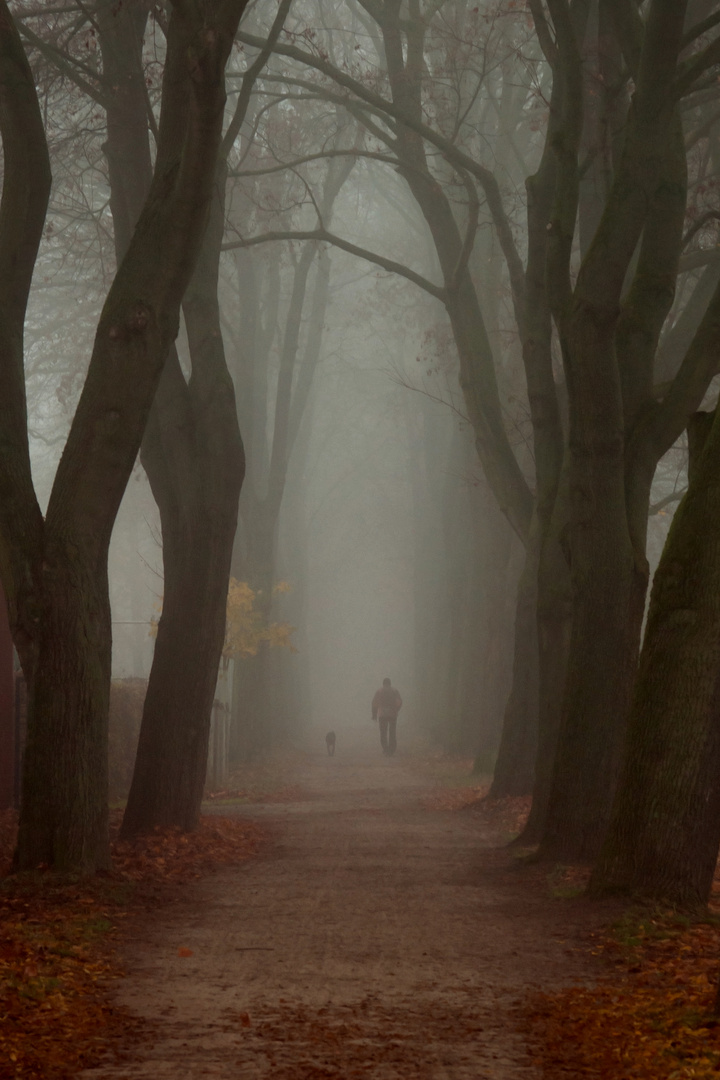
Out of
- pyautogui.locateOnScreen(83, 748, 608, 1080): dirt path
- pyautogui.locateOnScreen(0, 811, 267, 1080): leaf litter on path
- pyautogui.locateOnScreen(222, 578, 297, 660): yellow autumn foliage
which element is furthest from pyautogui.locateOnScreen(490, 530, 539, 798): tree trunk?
pyautogui.locateOnScreen(222, 578, 297, 660): yellow autumn foliage

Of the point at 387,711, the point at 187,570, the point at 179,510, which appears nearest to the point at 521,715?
the point at 187,570

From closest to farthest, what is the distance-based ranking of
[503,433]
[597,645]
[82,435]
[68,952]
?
[68,952], [82,435], [597,645], [503,433]

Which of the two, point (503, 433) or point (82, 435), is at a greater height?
point (503, 433)

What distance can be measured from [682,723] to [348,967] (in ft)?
8.58

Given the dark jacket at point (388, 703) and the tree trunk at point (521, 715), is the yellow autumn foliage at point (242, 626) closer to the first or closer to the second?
the dark jacket at point (388, 703)

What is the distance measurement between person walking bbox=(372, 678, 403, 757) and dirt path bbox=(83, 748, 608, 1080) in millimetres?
20415

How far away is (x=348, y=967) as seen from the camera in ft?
22.0

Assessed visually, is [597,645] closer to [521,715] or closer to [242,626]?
[521,715]

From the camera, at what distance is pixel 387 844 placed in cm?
1289

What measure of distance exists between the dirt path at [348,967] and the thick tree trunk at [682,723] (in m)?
0.72

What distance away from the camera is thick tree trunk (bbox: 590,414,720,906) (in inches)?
298

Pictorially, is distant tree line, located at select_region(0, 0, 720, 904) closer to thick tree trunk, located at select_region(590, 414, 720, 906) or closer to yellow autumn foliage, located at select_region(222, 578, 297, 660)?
thick tree trunk, located at select_region(590, 414, 720, 906)

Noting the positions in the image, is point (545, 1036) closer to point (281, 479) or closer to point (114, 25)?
point (114, 25)

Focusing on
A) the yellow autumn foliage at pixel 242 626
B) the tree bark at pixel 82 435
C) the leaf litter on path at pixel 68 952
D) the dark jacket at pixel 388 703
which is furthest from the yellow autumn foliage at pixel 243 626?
the tree bark at pixel 82 435
